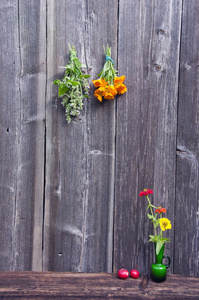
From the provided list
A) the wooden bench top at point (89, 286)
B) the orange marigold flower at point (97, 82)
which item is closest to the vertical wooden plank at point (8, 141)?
the wooden bench top at point (89, 286)

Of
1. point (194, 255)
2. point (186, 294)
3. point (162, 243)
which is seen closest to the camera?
Answer: point (186, 294)

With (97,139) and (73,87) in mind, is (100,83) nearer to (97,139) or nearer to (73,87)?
(73,87)

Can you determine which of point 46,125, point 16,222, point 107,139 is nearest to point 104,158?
point 107,139

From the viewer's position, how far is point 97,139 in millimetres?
1534

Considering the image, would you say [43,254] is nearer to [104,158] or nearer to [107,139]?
[104,158]

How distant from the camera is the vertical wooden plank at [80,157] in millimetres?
1514

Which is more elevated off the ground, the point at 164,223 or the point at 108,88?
the point at 108,88

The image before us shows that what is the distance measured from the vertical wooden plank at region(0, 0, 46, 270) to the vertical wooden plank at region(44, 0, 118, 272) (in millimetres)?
57

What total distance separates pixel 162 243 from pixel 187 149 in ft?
1.91

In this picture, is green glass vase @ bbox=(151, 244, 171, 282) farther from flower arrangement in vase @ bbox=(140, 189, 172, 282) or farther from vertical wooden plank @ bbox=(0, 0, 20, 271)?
vertical wooden plank @ bbox=(0, 0, 20, 271)

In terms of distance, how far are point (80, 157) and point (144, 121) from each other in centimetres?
46

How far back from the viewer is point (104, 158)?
1534 millimetres

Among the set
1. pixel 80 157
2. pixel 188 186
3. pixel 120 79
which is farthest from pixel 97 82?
pixel 188 186

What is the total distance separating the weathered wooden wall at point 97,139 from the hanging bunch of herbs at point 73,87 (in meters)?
0.07
